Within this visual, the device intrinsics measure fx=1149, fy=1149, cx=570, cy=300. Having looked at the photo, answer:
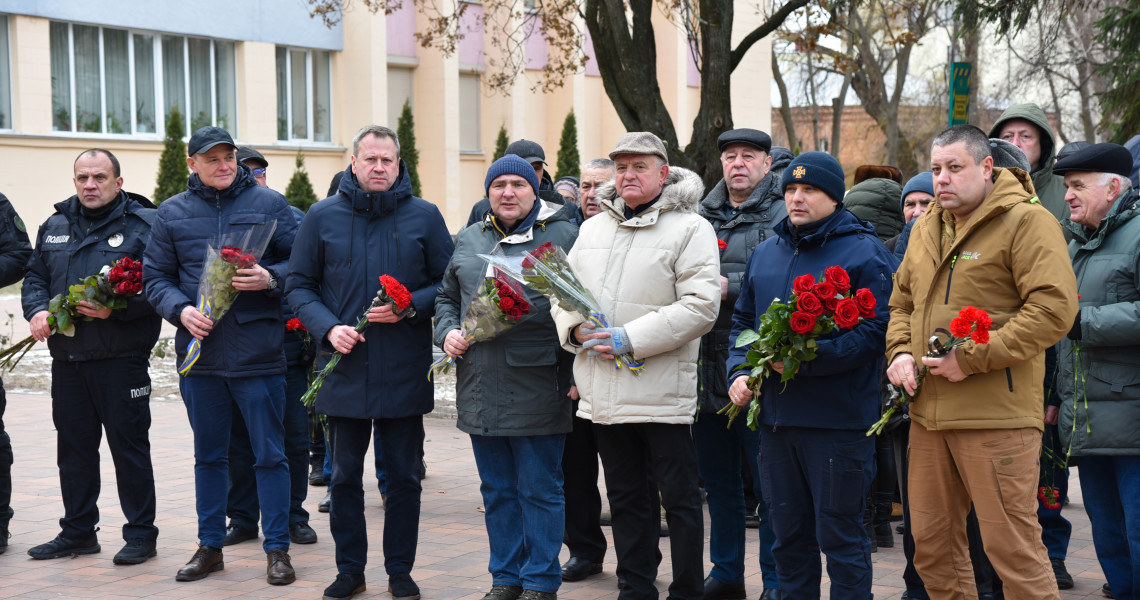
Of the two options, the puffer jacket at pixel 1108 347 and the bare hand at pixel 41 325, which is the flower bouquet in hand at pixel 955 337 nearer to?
the puffer jacket at pixel 1108 347

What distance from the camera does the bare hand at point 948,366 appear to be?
14.4 ft

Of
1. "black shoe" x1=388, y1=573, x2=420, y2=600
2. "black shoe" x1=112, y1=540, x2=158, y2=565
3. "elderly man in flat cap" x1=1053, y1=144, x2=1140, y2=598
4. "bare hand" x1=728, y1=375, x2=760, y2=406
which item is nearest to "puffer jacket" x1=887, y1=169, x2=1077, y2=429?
"bare hand" x1=728, y1=375, x2=760, y2=406

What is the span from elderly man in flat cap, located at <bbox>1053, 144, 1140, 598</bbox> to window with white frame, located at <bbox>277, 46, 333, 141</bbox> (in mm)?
24314

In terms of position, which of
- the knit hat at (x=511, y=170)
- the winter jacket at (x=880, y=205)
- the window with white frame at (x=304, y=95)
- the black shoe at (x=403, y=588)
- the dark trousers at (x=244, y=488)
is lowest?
the black shoe at (x=403, y=588)

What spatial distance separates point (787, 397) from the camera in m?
4.87

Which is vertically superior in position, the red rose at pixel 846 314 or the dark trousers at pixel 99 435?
the red rose at pixel 846 314

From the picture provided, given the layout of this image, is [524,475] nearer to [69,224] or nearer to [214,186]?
[214,186]

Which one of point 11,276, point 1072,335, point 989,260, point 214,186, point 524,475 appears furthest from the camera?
point 11,276

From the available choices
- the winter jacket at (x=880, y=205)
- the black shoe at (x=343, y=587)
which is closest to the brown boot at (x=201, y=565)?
the black shoe at (x=343, y=587)

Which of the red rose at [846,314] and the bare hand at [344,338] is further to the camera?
the bare hand at [344,338]

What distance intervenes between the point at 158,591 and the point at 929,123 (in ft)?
132

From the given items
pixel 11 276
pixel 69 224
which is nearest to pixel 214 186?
pixel 69 224

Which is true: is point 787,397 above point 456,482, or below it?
above

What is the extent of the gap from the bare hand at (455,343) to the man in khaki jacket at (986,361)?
2.05 m
